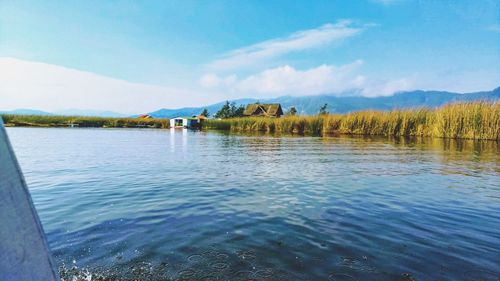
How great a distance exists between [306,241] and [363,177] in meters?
6.41

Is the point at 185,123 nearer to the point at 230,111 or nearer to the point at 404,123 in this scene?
the point at 230,111

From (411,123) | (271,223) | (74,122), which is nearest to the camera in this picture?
(271,223)

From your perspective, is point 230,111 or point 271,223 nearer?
point 271,223

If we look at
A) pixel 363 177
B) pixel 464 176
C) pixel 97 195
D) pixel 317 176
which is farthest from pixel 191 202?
pixel 464 176

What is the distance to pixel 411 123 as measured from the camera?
3472 centimetres

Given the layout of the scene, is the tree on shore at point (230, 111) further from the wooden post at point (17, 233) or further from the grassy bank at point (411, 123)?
the wooden post at point (17, 233)

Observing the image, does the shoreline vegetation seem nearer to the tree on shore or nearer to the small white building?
the small white building

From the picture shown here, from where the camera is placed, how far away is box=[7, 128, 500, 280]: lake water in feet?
13.9

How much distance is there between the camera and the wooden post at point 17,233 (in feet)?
3.03

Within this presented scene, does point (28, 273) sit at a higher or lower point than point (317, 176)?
higher

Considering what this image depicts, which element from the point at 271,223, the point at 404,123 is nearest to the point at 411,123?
the point at 404,123

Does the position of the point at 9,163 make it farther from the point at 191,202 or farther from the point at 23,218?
the point at 191,202

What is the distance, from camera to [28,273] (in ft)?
3.25

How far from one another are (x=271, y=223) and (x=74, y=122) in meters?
71.7
